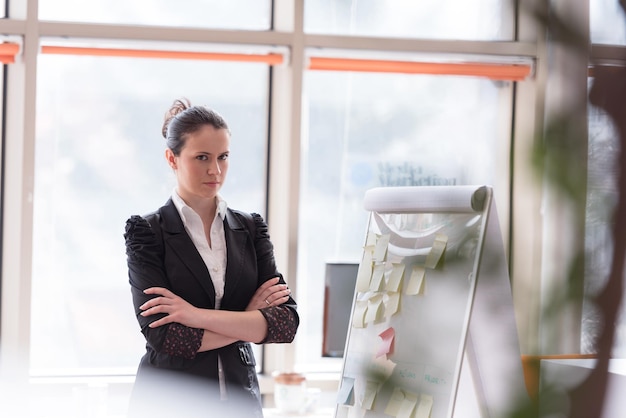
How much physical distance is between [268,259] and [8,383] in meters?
1.63

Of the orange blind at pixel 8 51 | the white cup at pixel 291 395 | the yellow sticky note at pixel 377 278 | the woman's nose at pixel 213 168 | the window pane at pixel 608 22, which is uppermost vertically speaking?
the orange blind at pixel 8 51

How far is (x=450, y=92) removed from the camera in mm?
3979

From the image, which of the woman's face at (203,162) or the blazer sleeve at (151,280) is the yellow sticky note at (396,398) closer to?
the blazer sleeve at (151,280)

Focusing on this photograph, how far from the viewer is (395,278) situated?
248cm

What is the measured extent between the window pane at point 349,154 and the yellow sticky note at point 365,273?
1.14 meters

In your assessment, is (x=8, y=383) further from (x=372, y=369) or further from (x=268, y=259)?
(x=372, y=369)

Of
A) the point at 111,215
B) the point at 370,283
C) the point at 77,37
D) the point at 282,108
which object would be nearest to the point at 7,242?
the point at 111,215

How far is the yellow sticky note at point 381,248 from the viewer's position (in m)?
2.61

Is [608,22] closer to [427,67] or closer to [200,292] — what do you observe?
[200,292]

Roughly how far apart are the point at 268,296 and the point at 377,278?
1.28 feet

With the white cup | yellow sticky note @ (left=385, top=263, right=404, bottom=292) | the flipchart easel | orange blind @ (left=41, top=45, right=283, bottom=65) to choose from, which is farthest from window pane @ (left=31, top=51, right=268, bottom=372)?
yellow sticky note @ (left=385, top=263, right=404, bottom=292)

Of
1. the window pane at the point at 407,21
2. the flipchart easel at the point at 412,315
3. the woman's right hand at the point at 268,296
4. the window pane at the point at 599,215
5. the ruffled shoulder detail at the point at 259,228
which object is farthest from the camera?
the window pane at the point at 407,21

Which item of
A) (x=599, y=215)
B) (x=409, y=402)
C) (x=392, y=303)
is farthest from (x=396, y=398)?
(x=392, y=303)

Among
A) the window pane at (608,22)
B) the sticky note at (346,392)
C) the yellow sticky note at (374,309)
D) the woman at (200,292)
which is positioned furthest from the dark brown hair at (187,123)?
the window pane at (608,22)
